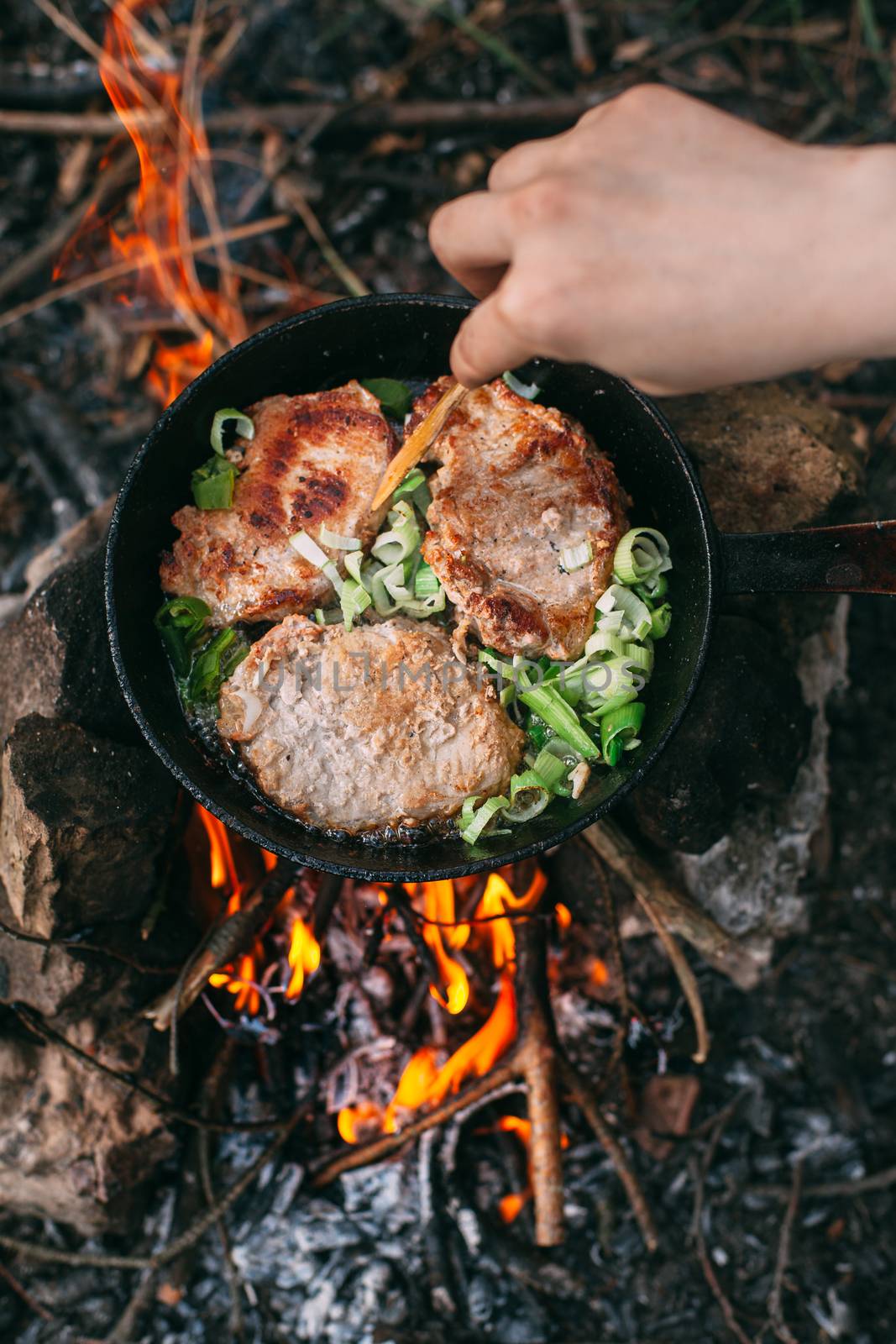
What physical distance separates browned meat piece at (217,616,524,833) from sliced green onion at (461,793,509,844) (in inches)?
1.4

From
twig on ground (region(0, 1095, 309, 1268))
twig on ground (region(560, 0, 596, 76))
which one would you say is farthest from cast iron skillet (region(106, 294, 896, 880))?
twig on ground (region(560, 0, 596, 76))

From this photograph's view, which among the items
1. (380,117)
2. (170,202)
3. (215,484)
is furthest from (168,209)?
(215,484)

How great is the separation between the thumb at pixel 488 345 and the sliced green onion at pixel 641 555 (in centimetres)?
100

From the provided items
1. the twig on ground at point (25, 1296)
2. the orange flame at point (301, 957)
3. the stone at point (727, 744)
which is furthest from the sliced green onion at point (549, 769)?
the twig on ground at point (25, 1296)

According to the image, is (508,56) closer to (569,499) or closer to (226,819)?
(569,499)

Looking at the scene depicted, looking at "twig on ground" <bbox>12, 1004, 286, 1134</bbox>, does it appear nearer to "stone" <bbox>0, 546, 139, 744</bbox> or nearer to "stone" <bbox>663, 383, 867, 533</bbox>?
"stone" <bbox>0, 546, 139, 744</bbox>

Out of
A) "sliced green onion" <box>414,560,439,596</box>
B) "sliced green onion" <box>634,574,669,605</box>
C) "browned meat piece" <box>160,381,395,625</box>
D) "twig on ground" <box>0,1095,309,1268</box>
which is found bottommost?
"twig on ground" <box>0,1095,309,1268</box>

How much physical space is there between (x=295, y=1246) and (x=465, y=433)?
317 cm

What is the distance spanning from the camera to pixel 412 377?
Result: 3.39 metres

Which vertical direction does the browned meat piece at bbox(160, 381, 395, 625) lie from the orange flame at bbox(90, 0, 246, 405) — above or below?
below

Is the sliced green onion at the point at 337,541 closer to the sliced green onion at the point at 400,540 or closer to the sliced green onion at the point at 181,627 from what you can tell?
the sliced green onion at the point at 400,540

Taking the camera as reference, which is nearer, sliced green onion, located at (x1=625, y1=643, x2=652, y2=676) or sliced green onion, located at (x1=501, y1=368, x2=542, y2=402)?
sliced green onion, located at (x1=625, y1=643, x2=652, y2=676)

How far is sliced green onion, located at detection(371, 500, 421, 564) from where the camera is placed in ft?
9.77

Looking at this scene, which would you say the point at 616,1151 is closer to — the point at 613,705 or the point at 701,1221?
the point at 701,1221
